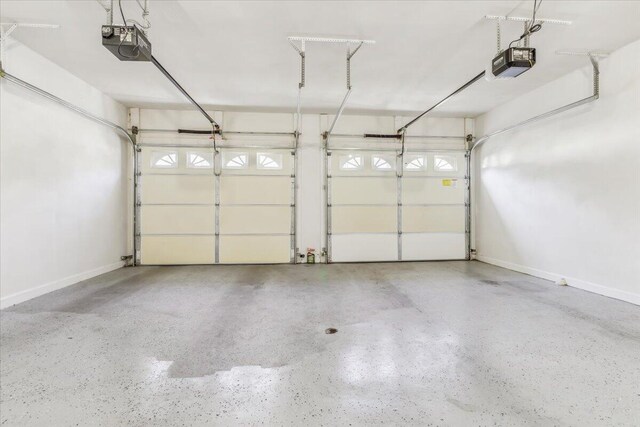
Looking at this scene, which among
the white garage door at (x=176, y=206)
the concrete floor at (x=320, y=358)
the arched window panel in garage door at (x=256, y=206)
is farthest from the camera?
the arched window panel in garage door at (x=256, y=206)

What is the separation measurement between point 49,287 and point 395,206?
573 cm

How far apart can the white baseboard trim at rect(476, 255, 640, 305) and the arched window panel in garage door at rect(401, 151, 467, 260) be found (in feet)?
3.19

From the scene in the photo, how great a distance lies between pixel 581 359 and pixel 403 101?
14.2 feet

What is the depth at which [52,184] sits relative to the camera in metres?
3.63

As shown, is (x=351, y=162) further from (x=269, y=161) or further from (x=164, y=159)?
(x=164, y=159)

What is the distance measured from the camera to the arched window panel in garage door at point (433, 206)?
5828 mm

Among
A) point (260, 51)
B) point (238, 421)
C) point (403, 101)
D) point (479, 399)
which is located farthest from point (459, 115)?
point (238, 421)

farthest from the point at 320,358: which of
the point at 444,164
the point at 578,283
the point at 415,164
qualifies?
the point at 444,164

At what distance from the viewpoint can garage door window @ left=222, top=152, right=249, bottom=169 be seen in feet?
18.1

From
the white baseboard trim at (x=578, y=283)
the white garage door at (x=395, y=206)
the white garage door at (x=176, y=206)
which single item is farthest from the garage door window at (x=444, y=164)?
the white garage door at (x=176, y=206)

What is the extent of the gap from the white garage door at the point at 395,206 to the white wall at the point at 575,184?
740 millimetres

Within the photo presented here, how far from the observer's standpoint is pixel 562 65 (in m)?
3.69

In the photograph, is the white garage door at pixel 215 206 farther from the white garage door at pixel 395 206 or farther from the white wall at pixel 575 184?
the white wall at pixel 575 184

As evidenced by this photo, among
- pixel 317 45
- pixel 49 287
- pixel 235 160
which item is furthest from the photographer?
pixel 235 160
